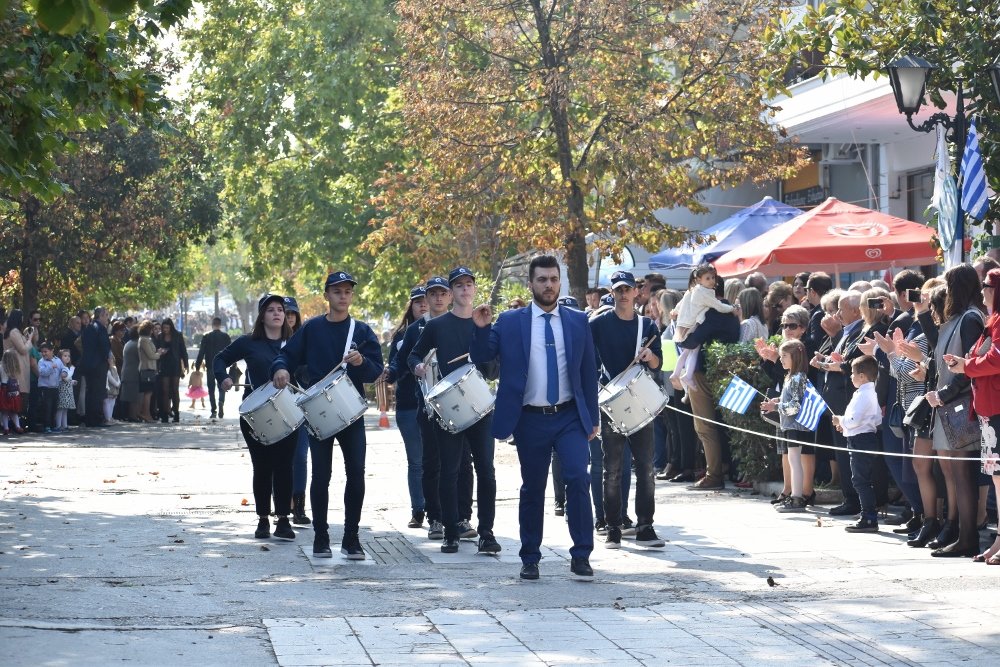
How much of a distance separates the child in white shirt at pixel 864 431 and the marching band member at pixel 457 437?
108 inches

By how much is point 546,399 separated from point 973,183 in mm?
5277

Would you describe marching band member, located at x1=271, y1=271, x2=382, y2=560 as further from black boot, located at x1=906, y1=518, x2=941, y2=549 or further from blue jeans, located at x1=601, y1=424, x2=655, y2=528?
black boot, located at x1=906, y1=518, x2=941, y2=549

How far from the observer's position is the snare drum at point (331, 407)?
10398 millimetres

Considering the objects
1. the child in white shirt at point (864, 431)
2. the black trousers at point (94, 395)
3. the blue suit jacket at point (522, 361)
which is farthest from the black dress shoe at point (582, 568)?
the black trousers at point (94, 395)

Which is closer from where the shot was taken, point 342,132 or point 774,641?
point 774,641

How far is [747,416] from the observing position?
14109 mm

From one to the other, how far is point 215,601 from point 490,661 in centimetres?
237

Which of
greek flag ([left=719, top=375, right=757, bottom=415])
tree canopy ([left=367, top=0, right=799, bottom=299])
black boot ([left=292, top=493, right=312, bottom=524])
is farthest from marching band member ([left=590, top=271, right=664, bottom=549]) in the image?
tree canopy ([left=367, top=0, right=799, bottom=299])

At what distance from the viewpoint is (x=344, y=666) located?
701cm

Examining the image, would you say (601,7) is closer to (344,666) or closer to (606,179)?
(606,179)

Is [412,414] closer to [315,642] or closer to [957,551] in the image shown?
[957,551]

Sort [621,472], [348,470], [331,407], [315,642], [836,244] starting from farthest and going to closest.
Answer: [836,244]
[621,472]
[348,470]
[331,407]
[315,642]

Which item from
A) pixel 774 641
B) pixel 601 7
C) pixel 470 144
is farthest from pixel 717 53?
pixel 774 641

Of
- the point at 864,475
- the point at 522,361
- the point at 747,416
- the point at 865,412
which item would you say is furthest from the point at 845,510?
the point at 522,361
